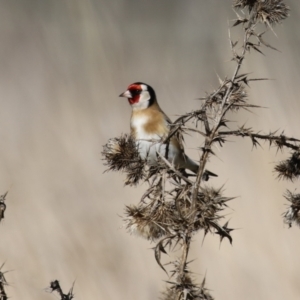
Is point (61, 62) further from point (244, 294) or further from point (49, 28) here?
point (244, 294)

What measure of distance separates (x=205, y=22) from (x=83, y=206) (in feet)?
3.56

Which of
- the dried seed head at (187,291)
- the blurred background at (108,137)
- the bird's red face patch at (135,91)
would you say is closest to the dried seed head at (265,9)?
the dried seed head at (187,291)

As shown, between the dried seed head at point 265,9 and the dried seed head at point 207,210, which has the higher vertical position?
the dried seed head at point 265,9

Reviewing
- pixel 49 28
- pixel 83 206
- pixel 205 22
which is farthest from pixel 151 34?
pixel 83 206

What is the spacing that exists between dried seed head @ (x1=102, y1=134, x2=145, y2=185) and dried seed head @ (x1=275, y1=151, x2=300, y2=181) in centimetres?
31


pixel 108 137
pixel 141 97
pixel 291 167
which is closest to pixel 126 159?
pixel 291 167

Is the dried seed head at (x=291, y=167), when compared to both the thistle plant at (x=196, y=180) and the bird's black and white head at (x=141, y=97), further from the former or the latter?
the bird's black and white head at (x=141, y=97)

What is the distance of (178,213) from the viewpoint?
131cm

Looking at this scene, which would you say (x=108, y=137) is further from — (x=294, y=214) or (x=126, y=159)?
(x=294, y=214)

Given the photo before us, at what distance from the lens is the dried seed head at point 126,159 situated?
59.5 inches

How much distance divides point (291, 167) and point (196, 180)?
29cm

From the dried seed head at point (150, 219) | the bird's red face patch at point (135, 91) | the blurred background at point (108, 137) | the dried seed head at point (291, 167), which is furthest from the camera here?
the blurred background at point (108, 137)

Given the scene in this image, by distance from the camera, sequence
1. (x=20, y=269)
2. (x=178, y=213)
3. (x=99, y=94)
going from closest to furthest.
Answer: (x=178, y=213), (x=20, y=269), (x=99, y=94)

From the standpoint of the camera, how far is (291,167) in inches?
58.0
